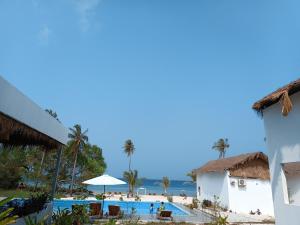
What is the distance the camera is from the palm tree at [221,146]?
56.4 metres

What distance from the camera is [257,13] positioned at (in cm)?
1620

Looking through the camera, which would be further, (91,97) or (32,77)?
(91,97)

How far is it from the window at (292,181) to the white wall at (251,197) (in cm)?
1059

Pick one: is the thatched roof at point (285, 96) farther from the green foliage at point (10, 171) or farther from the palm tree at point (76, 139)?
the palm tree at point (76, 139)

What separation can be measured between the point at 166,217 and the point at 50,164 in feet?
71.6

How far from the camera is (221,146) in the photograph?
56.7 m

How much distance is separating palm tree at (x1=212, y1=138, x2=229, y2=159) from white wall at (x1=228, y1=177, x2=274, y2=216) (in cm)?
3558

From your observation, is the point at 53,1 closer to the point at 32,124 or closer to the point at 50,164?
the point at 32,124

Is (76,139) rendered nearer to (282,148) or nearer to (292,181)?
A: (292,181)

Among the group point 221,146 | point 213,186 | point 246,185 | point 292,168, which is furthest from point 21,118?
point 221,146

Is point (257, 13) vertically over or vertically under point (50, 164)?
over

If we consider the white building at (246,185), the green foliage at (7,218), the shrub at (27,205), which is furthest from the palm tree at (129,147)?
the green foliage at (7,218)

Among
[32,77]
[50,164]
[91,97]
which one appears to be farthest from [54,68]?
[50,164]

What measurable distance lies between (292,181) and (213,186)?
13.6 m
